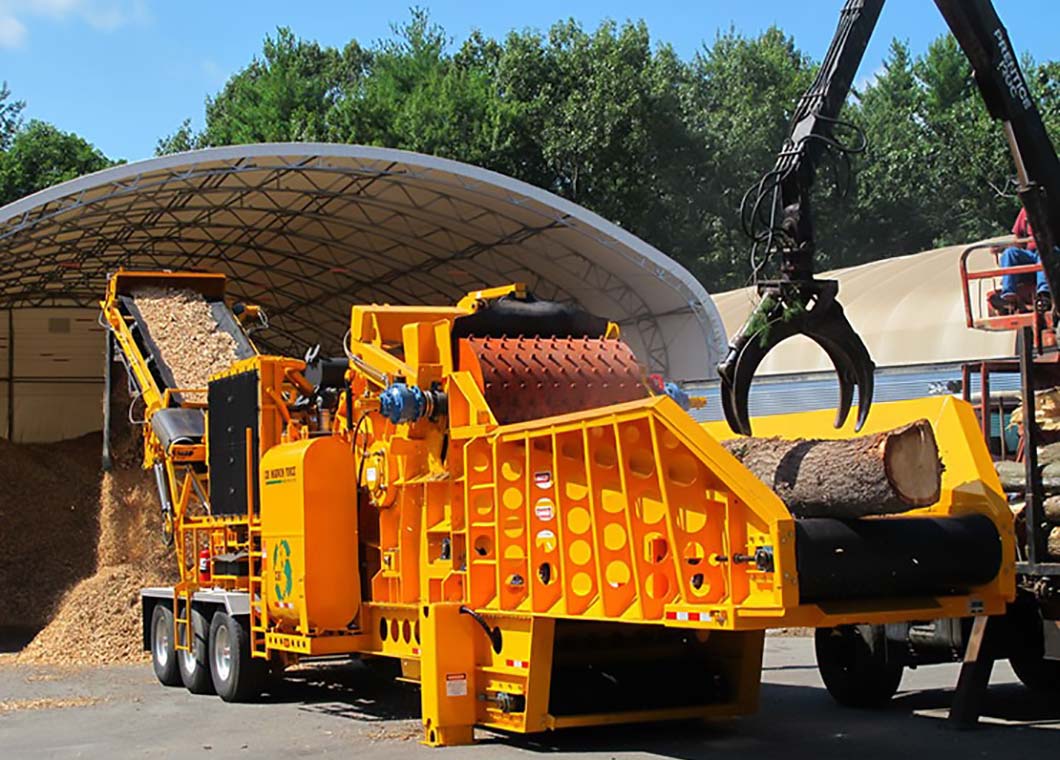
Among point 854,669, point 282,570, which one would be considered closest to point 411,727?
point 282,570

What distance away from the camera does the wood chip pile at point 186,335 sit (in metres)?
15.8

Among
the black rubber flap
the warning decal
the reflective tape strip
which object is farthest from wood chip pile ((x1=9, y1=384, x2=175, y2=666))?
the reflective tape strip

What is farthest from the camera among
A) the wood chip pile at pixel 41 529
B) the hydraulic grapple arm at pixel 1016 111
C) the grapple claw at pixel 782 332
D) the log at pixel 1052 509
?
the wood chip pile at pixel 41 529

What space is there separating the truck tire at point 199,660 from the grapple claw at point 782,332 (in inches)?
279

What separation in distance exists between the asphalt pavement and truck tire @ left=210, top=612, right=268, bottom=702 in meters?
0.14

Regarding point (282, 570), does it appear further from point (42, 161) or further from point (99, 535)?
point (42, 161)

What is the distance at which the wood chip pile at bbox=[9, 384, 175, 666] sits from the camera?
15.9 m

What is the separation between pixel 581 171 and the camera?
48625 millimetres

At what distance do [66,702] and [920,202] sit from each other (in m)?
42.4

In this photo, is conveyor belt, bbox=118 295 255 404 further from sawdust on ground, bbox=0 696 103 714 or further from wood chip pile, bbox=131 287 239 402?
sawdust on ground, bbox=0 696 103 714

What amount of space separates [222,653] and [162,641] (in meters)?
1.54

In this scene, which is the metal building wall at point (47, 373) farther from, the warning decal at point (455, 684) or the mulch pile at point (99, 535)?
the warning decal at point (455, 684)

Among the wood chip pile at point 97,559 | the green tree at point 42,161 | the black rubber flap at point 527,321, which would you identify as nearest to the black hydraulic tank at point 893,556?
the black rubber flap at point 527,321

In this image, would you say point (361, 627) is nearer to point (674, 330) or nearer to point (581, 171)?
point (674, 330)
